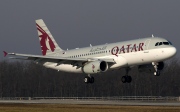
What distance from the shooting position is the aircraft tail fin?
90500 millimetres

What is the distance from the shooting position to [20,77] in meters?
150

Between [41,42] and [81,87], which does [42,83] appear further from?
[41,42]

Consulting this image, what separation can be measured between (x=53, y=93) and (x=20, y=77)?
10798 millimetres

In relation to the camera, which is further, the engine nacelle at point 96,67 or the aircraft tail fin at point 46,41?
the aircraft tail fin at point 46,41

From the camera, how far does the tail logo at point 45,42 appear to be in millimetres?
91500

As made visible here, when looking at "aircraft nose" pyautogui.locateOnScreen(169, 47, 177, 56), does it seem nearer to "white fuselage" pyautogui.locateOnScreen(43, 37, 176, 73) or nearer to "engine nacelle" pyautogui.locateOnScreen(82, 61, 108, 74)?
"white fuselage" pyautogui.locateOnScreen(43, 37, 176, 73)

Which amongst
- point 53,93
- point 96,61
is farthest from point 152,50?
point 53,93

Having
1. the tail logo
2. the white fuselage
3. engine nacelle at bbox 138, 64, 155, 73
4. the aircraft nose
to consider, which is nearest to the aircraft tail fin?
the tail logo

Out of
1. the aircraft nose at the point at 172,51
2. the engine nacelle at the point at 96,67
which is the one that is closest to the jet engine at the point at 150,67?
the aircraft nose at the point at 172,51

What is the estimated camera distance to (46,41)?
305ft

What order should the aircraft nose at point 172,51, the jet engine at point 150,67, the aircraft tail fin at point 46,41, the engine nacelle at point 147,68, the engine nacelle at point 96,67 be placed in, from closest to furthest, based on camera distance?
the aircraft nose at point 172,51
the jet engine at point 150,67
the engine nacelle at point 147,68
the engine nacelle at point 96,67
the aircraft tail fin at point 46,41

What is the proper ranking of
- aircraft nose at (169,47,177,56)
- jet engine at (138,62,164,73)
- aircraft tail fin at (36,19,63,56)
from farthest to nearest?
aircraft tail fin at (36,19,63,56) → jet engine at (138,62,164,73) → aircraft nose at (169,47,177,56)

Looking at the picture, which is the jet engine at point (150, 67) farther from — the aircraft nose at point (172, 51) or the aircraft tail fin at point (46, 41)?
the aircraft tail fin at point (46, 41)

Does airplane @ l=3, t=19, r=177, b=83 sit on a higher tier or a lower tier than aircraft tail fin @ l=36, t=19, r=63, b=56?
lower
